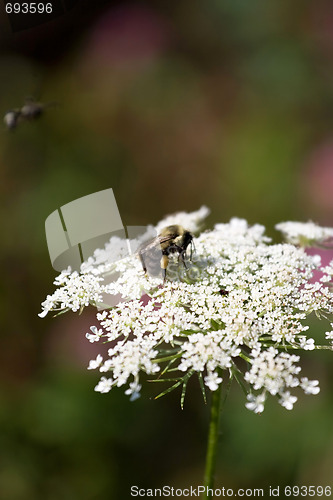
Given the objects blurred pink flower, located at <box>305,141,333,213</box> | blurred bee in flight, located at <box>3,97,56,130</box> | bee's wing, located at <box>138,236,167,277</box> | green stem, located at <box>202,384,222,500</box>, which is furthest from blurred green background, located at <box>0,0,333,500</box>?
bee's wing, located at <box>138,236,167,277</box>

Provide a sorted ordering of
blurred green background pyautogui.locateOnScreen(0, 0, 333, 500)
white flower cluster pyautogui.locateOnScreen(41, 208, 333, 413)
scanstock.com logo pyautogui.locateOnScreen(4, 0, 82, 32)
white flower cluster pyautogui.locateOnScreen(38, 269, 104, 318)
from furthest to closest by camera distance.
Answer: blurred green background pyautogui.locateOnScreen(0, 0, 333, 500)
scanstock.com logo pyautogui.locateOnScreen(4, 0, 82, 32)
white flower cluster pyautogui.locateOnScreen(38, 269, 104, 318)
white flower cluster pyautogui.locateOnScreen(41, 208, 333, 413)

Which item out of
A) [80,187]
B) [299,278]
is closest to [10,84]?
[80,187]

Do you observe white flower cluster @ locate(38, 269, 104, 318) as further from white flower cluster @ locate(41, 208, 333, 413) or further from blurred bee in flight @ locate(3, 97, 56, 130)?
blurred bee in flight @ locate(3, 97, 56, 130)

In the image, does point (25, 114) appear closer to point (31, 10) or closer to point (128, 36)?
point (31, 10)

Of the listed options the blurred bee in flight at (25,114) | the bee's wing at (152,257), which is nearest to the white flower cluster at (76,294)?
the bee's wing at (152,257)

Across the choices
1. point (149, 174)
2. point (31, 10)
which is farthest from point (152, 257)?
point (149, 174)
